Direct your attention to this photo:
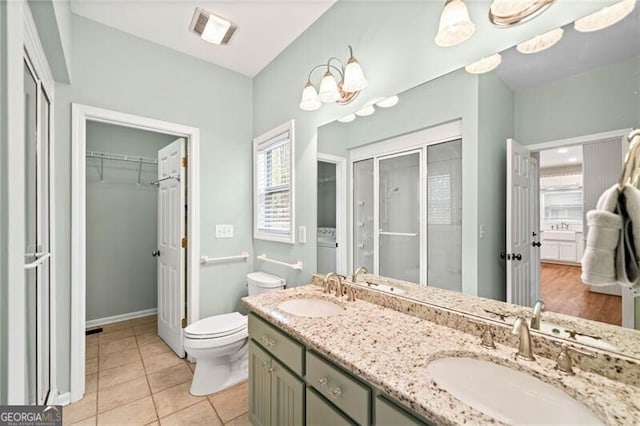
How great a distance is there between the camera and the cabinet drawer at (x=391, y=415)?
0.76 m

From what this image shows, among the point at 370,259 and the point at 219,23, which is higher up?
the point at 219,23

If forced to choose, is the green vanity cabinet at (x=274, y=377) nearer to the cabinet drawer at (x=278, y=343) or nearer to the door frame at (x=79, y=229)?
the cabinet drawer at (x=278, y=343)

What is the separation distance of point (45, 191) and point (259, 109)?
1.74m

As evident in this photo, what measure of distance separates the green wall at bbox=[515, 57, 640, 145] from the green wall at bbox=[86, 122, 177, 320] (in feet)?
12.2

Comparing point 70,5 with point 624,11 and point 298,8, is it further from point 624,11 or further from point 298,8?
point 624,11

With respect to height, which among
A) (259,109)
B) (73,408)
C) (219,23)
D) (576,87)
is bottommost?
(73,408)

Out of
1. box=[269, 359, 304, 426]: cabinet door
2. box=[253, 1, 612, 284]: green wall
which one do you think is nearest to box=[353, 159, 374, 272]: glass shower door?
box=[253, 1, 612, 284]: green wall

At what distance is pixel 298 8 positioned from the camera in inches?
74.9

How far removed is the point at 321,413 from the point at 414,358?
1.44 feet

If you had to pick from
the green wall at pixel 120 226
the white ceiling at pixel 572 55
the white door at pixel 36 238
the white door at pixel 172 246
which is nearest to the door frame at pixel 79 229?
the white door at pixel 36 238

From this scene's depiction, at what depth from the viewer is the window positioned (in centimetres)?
224

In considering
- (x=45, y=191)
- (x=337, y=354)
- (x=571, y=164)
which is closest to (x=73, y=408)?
(x=45, y=191)

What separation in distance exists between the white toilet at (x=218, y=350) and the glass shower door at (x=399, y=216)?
3.43 feet

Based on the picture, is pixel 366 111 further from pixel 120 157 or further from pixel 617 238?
pixel 120 157
